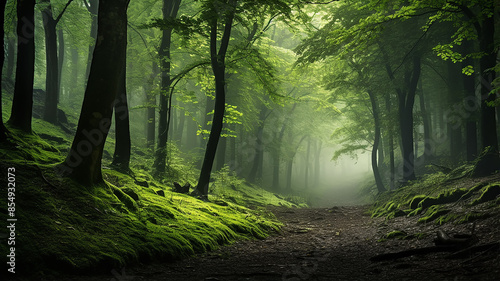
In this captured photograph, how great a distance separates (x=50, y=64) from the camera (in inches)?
559

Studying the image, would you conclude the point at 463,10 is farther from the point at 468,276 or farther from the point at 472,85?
the point at 468,276

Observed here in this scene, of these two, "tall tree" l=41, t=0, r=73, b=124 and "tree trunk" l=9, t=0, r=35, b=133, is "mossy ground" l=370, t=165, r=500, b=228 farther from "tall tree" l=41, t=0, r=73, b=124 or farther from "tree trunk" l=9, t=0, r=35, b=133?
"tall tree" l=41, t=0, r=73, b=124

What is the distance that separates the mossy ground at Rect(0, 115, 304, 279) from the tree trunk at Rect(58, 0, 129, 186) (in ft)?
1.02

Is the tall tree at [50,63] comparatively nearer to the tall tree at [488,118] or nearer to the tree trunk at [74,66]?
the tall tree at [488,118]

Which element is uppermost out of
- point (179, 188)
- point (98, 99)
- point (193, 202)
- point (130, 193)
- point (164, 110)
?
point (164, 110)

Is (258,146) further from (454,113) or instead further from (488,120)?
(488,120)

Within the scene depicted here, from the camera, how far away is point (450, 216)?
6641 millimetres

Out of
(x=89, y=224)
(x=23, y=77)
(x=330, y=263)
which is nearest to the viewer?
(x=89, y=224)

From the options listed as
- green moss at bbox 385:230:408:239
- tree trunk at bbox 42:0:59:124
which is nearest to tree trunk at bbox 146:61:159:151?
tree trunk at bbox 42:0:59:124

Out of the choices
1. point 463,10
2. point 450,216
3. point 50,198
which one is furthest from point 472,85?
point 50,198

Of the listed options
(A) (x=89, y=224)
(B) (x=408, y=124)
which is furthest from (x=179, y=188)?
(B) (x=408, y=124)

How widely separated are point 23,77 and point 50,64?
837cm

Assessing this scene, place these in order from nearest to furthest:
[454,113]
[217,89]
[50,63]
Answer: [217,89] < [454,113] < [50,63]

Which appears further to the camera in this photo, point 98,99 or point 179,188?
point 179,188
